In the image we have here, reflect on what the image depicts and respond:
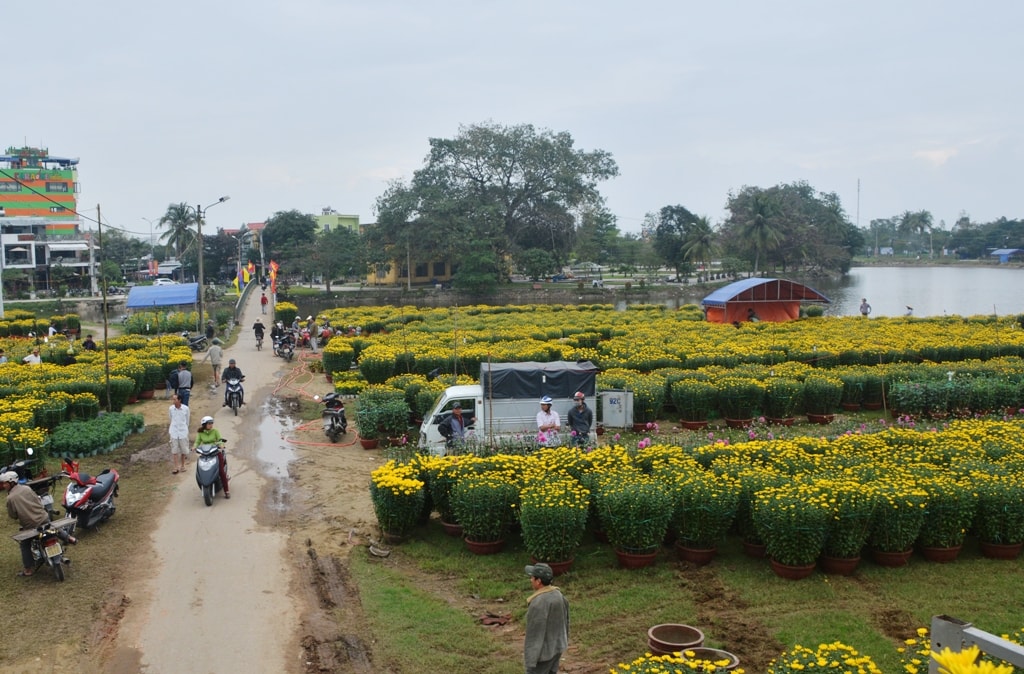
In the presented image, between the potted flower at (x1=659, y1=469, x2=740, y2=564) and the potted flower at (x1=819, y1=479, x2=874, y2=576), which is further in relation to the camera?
the potted flower at (x1=659, y1=469, x2=740, y2=564)

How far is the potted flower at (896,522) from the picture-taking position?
9.09m

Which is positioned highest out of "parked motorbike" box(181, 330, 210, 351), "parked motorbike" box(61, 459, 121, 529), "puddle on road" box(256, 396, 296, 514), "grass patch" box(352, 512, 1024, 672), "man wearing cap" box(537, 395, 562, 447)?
"parked motorbike" box(181, 330, 210, 351)

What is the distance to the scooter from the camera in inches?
476

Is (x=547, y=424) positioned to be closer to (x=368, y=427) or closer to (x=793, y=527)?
(x=368, y=427)

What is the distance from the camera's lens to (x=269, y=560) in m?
9.99

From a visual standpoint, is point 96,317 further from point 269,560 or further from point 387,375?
point 269,560

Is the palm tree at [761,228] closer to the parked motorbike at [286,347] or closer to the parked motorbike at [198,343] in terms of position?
the parked motorbike at [286,347]

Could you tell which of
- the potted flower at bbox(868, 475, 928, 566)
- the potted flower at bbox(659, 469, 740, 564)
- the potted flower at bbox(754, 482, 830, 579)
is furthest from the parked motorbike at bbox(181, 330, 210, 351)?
the potted flower at bbox(868, 475, 928, 566)

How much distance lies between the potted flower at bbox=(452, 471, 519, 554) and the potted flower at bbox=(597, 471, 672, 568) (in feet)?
4.07

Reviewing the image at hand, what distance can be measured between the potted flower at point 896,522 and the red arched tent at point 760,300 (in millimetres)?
26836

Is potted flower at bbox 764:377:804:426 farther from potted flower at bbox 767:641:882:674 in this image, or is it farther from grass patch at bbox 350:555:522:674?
potted flower at bbox 767:641:882:674

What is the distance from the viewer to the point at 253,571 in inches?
379

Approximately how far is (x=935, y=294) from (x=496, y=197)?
4367cm

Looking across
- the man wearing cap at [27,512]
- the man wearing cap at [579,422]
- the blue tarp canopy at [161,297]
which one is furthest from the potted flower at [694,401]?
the blue tarp canopy at [161,297]
